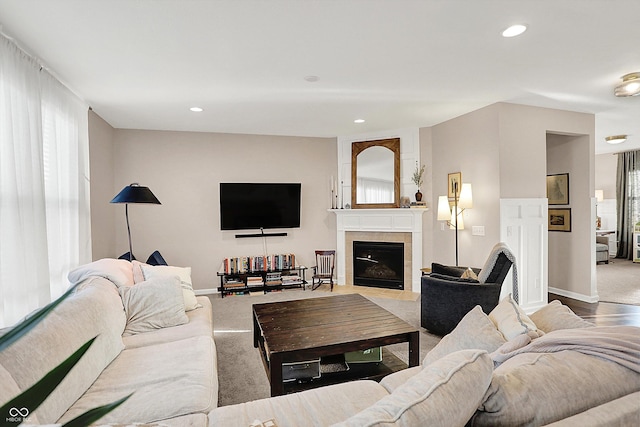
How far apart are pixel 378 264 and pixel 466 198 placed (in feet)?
6.39

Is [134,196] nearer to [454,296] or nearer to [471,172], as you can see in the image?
[454,296]

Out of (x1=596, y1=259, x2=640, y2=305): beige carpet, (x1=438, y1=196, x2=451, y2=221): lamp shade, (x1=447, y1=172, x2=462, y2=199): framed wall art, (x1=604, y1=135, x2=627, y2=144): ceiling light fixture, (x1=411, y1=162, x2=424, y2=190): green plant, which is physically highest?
(x1=604, y1=135, x2=627, y2=144): ceiling light fixture

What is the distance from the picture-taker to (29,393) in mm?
417

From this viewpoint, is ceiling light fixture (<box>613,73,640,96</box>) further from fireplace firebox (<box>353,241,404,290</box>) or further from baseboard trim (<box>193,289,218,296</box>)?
baseboard trim (<box>193,289,218,296</box>)

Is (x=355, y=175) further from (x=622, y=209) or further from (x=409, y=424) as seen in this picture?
(x=622, y=209)

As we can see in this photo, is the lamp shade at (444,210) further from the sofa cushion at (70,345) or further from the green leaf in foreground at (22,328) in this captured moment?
the green leaf in foreground at (22,328)

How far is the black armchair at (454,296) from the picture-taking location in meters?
3.07

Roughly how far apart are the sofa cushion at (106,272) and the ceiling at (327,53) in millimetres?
1678

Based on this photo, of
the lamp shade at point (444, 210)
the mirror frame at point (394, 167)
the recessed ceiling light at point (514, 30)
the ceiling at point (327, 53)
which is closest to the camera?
the ceiling at point (327, 53)

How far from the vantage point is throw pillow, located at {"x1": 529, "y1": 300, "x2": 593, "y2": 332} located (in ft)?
4.74

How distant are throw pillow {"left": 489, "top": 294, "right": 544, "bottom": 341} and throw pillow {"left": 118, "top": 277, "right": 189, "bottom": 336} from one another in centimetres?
219

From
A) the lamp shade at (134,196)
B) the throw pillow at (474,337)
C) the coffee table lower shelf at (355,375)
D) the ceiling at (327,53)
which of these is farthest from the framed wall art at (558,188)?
the lamp shade at (134,196)

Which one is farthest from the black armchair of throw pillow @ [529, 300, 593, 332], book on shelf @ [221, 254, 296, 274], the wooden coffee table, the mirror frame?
book on shelf @ [221, 254, 296, 274]

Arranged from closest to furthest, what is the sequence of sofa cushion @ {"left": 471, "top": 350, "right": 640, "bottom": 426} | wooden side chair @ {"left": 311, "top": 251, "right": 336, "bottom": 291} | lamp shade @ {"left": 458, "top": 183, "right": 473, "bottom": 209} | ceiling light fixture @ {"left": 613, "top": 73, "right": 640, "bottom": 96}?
sofa cushion @ {"left": 471, "top": 350, "right": 640, "bottom": 426}
ceiling light fixture @ {"left": 613, "top": 73, "right": 640, "bottom": 96}
lamp shade @ {"left": 458, "top": 183, "right": 473, "bottom": 209}
wooden side chair @ {"left": 311, "top": 251, "right": 336, "bottom": 291}
